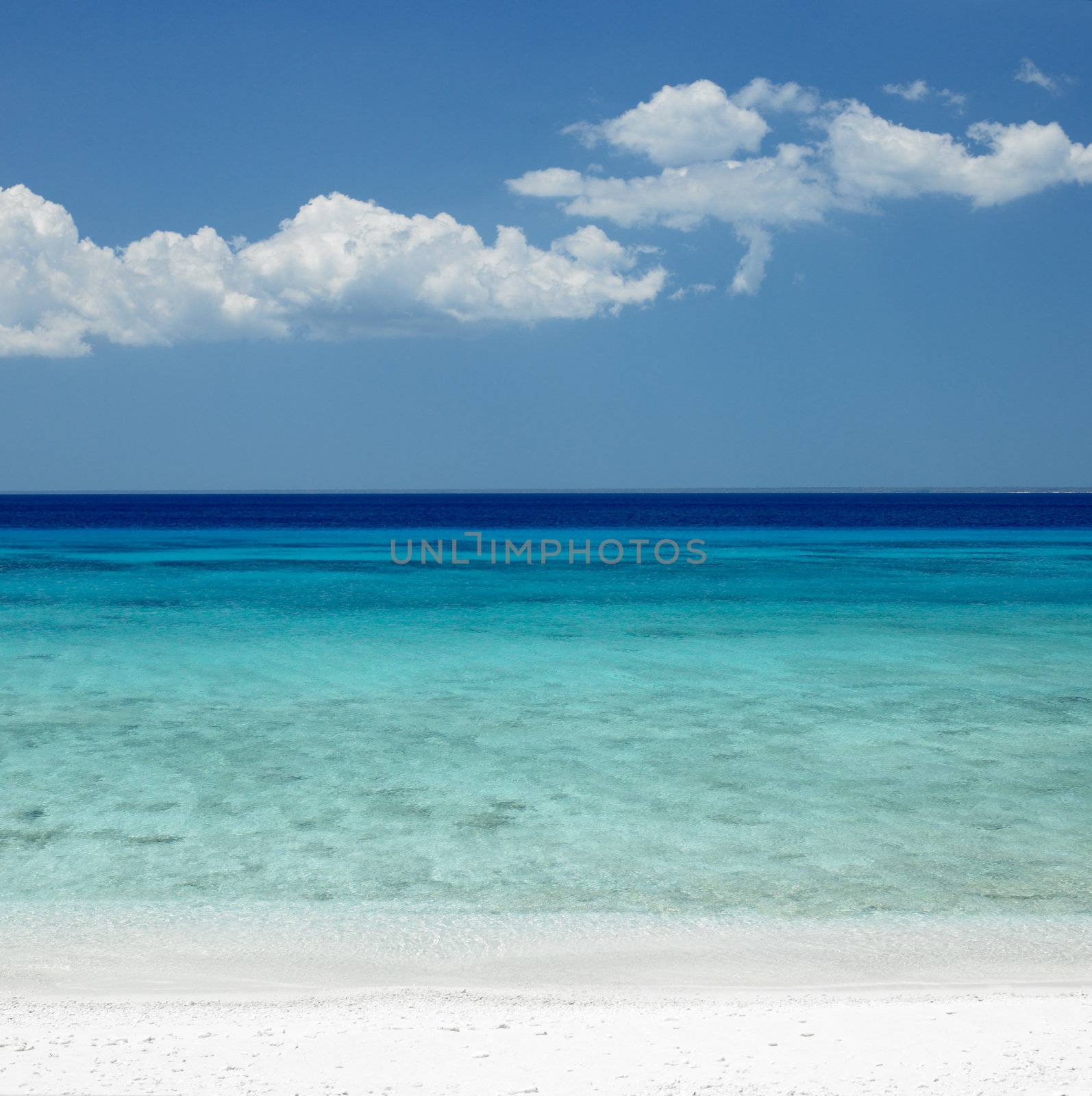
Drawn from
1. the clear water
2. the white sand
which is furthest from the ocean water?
the white sand

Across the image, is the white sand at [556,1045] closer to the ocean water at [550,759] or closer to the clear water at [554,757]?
the ocean water at [550,759]

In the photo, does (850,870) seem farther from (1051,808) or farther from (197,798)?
(197,798)

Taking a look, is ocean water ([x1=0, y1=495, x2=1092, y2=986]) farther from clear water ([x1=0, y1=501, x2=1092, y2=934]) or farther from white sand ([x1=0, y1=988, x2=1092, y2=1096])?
white sand ([x1=0, y1=988, x2=1092, y2=1096])

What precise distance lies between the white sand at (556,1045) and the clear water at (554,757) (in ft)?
4.43

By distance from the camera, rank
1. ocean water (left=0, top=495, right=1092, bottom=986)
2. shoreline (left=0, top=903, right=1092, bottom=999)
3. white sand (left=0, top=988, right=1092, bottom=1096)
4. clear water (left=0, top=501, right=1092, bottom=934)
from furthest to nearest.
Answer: clear water (left=0, top=501, right=1092, bottom=934) → ocean water (left=0, top=495, right=1092, bottom=986) → shoreline (left=0, top=903, right=1092, bottom=999) → white sand (left=0, top=988, right=1092, bottom=1096)

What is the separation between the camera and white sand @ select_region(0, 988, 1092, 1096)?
352cm

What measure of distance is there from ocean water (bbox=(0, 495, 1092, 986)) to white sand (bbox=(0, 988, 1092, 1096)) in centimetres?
116

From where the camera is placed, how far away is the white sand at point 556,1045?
352 centimetres

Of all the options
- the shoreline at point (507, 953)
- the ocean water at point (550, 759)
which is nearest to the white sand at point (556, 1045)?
the shoreline at point (507, 953)

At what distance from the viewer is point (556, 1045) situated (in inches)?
154

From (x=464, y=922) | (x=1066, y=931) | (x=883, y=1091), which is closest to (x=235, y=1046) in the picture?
(x=464, y=922)

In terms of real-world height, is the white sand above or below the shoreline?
above

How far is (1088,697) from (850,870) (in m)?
7.13

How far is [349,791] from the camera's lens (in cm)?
814
